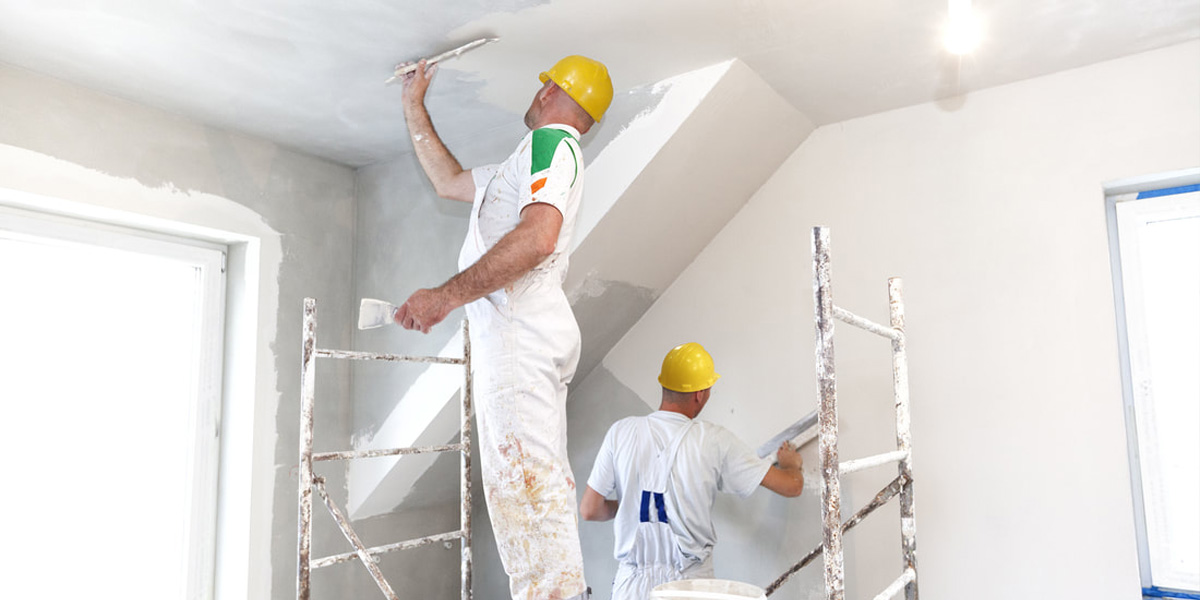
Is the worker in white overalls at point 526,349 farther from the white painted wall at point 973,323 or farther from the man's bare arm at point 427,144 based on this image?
the white painted wall at point 973,323

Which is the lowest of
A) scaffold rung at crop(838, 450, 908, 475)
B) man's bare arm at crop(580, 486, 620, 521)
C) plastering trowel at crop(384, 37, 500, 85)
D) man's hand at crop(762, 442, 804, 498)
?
man's bare arm at crop(580, 486, 620, 521)

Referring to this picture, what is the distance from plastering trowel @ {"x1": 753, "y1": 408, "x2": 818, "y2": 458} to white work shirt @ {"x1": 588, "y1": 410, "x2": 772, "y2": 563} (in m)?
0.23

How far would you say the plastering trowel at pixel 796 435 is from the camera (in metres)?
2.88

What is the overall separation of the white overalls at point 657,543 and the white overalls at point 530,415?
0.79m

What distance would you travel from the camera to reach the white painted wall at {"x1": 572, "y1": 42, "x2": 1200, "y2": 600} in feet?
8.73

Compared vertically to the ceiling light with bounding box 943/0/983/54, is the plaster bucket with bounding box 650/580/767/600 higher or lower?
lower

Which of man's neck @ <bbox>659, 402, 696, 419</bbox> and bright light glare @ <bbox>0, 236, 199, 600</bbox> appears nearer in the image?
bright light glare @ <bbox>0, 236, 199, 600</bbox>

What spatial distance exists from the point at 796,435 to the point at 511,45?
1667mm

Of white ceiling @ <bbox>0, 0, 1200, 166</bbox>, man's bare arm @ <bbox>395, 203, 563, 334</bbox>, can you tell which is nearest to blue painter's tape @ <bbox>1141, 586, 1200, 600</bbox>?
white ceiling @ <bbox>0, 0, 1200, 166</bbox>

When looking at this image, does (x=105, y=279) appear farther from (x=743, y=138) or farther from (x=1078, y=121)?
(x=1078, y=121)

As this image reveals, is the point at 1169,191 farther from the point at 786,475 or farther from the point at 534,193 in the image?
the point at 534,193

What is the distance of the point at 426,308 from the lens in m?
1.88

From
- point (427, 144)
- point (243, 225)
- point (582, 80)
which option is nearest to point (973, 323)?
point (582, 80)

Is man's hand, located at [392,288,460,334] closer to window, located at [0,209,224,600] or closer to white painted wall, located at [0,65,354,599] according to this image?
white painted wall, located at [0,65,354,599]
